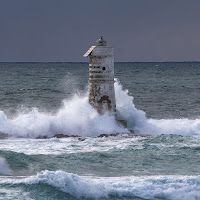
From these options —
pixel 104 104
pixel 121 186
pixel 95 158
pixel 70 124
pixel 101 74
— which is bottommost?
pixel 121 186

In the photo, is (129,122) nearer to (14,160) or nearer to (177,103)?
(14,160)

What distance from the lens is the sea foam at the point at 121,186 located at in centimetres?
1145

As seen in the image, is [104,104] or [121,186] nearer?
[121,186]

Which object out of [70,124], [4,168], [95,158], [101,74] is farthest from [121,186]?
[70,124]

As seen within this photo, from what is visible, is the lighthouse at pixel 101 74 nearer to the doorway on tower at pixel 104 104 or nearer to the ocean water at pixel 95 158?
the doorway on tower at pixel 104 104

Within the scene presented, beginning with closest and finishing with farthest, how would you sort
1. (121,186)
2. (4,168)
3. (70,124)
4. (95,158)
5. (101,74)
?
1. (121,186)
2. (4,168)
3. (95,158)
4. (101,74)
5. (70,124)

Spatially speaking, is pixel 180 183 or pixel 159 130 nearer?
pixel 180 183

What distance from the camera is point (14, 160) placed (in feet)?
46.1

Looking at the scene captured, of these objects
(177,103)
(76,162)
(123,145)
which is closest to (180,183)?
(76,162)

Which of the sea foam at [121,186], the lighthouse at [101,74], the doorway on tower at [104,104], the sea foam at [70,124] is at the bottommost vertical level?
the sea foam at [121,186]

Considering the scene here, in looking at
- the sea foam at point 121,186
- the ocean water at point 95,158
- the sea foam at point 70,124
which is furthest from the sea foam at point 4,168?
the sea foam at point 70,124

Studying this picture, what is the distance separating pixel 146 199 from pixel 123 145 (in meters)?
5.50

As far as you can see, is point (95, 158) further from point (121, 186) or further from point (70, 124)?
point (70, 124)

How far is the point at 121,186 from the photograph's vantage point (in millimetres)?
11789
